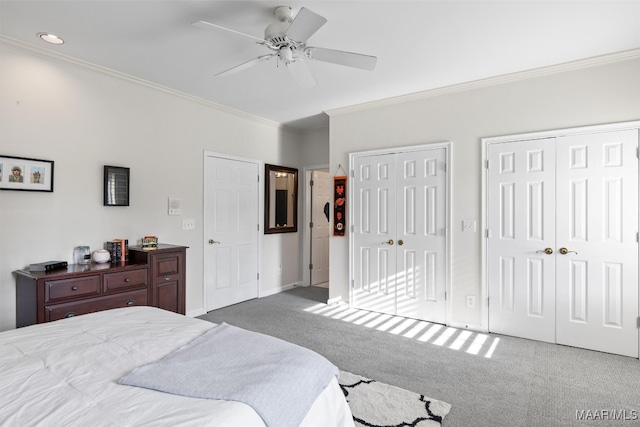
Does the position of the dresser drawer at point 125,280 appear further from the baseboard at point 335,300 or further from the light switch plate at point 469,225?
the light switch plate at point 469,225

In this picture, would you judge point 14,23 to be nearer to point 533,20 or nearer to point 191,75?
point 191,75

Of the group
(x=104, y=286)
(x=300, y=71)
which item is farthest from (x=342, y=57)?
(x=104, y=286)

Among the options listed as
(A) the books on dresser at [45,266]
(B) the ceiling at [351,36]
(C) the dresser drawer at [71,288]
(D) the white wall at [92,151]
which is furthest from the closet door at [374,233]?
(A) the books on dresser at [45,266]

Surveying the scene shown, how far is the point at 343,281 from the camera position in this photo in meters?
4.60

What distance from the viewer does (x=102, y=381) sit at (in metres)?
1.24

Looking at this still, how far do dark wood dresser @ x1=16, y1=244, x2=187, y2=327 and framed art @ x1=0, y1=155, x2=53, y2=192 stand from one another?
0.70 meters

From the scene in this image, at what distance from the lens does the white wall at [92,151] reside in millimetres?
2775

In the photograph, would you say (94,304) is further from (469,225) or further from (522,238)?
(522,238)

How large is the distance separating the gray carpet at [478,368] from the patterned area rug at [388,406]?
0.09 m

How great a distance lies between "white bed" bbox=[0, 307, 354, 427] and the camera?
1025mm

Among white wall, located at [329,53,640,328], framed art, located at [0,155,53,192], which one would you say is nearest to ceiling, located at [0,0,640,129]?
white wall, located at [329,53,640,328]

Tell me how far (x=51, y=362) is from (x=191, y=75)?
287cm

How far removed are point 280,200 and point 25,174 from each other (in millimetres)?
3167

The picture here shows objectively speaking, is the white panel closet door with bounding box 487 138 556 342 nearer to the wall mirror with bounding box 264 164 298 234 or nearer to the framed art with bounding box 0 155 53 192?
the wall mirror with bounding box 264 164 298 234
